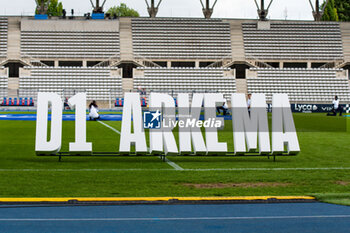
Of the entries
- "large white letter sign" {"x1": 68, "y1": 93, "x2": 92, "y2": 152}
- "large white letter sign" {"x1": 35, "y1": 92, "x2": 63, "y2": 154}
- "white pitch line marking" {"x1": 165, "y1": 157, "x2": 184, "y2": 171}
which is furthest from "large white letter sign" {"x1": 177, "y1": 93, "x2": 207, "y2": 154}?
"large white letter sign" {"x1": 35, "y1": 92, "x2": 63, "y2": 154}

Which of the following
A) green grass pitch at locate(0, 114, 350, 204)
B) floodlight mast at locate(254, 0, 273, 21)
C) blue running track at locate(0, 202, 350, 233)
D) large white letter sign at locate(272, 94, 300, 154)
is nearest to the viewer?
blue running track at locate(0, 202, 350, 233)

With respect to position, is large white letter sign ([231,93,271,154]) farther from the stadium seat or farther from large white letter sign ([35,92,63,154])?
the stadium seat

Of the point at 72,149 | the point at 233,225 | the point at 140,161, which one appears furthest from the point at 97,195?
the point at 140,161

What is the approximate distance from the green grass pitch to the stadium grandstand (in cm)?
3488

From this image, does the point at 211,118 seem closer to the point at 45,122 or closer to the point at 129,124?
the point at 129,124

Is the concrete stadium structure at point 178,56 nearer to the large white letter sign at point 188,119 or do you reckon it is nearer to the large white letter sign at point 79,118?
the large white letter sign at point 188,119

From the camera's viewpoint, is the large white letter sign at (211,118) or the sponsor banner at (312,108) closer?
the large white letter sign at (211,118)

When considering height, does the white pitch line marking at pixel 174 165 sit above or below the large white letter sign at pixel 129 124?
below

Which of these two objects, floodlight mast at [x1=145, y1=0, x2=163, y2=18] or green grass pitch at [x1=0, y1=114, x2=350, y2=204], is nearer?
green grass pitch at [x1=0, y1=114, x2=350, y2=204]

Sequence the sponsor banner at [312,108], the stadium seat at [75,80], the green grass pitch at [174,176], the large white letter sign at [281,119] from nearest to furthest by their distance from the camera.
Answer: the green grass pitch at [174,176] → the large white letter sign at [281,119] → the sponsor banner at [312,108] → the stadium seat at [75,80]

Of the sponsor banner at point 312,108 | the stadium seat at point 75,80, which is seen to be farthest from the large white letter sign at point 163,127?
the stadium seat at point 75,80

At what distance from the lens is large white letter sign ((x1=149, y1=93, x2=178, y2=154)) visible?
9.90 m

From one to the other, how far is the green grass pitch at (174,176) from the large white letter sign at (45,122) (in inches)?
14.8

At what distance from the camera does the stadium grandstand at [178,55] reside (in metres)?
48.1
